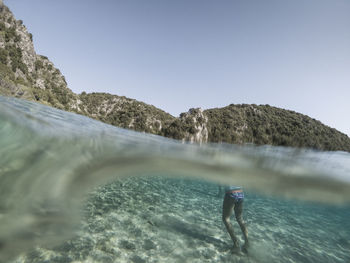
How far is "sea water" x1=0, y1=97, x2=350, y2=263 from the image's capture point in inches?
225

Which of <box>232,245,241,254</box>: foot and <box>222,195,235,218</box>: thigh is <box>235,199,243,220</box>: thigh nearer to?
<box>222,195,235,218</box>: thigh

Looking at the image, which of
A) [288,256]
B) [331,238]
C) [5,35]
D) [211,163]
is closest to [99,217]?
[211,163]

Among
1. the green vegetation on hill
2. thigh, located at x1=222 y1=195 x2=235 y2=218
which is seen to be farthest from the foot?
the green vegetation on hill

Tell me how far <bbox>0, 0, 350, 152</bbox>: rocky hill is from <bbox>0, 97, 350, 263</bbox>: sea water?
56.0 feet

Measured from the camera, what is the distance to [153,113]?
105m

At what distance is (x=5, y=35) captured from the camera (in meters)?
74.5

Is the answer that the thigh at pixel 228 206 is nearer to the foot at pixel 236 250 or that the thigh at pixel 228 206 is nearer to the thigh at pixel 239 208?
the thigh at pixel 239 208

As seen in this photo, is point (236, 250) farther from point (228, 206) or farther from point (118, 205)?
point (118, 205)

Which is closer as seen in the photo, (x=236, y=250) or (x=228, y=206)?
(x=228, y=206)

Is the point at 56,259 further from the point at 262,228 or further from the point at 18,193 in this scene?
the point at 262,228

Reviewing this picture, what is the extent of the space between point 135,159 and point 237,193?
236 inches

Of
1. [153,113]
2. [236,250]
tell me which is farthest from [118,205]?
[153,113]

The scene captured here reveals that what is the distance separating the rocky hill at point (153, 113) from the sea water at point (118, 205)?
17063 mm

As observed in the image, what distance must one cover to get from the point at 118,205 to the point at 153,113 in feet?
316
